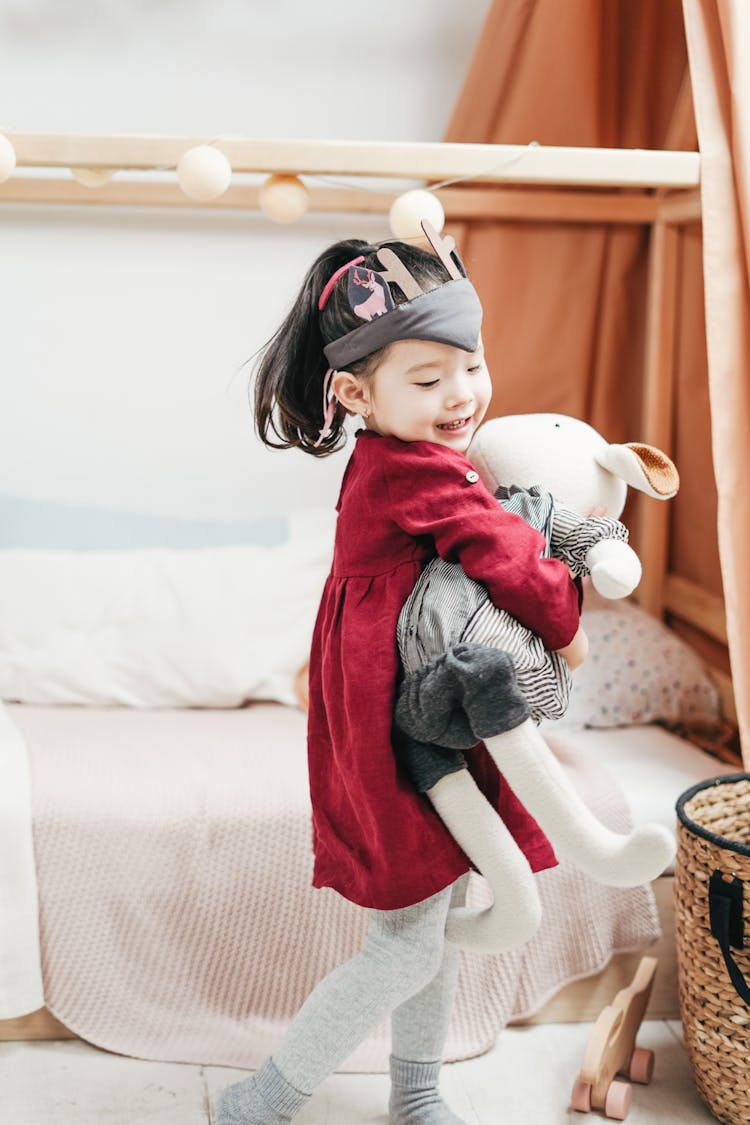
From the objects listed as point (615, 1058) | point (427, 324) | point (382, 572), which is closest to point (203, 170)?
point (427, 324)

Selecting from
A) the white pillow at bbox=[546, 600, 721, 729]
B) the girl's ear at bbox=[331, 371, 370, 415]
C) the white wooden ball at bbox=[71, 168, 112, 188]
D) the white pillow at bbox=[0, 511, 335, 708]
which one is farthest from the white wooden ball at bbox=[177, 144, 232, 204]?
the white pillow at bbox=[546, 600, 721, 729]

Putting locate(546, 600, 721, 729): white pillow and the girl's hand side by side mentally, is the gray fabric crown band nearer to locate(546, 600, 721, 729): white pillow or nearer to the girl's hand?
the girl's hand

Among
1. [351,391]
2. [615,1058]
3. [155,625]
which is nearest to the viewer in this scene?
[351,391]

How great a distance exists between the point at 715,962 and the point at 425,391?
78 cm

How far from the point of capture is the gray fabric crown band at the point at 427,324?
1.12 meters

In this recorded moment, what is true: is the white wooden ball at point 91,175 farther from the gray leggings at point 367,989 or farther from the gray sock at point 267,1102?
the gray sock at point 267,1102

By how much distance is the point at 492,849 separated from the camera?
1.15 meters

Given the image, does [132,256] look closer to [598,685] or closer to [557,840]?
[598,685]

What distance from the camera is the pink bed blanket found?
→ 157 cm

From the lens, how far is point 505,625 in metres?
1.10

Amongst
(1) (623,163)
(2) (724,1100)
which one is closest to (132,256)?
(1) (623,163)

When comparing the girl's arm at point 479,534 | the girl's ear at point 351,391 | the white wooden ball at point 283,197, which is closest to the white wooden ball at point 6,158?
the white wooden ball at point 283,197

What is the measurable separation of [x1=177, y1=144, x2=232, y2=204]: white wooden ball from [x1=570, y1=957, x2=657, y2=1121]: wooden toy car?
3.74 feet

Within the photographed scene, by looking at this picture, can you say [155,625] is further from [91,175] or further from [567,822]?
[567,822]
